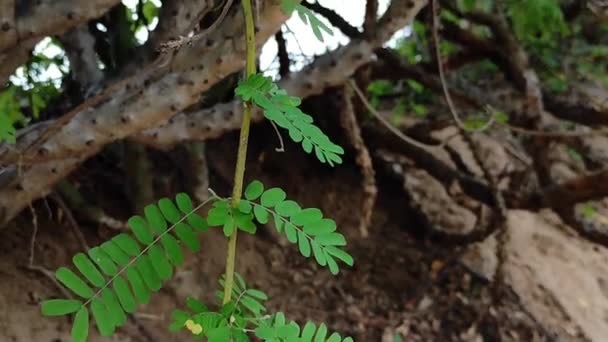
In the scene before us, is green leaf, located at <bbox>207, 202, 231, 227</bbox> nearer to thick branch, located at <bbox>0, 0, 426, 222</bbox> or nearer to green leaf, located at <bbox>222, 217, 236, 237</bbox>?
green leaf, located at <bbox>222, 217, 236, 237</bbox>

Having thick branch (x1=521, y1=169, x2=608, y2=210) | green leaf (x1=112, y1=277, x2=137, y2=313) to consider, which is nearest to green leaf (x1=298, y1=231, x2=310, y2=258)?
green leaf (x1=112, y1=277, x2=137, y2=313)

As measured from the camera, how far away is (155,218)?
2.83 ft

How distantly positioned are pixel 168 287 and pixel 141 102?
2.44 ft

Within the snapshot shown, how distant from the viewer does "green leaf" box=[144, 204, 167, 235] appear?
855 mm

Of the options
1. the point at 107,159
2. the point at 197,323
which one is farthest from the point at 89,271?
the point at 107,159

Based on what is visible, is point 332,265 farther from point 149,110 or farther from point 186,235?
point 149,110

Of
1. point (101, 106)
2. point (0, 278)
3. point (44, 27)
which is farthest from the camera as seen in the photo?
point (0, 278)

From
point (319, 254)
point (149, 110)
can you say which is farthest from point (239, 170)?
point (149, 110)

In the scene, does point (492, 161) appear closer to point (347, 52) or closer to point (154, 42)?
point (347, 52)

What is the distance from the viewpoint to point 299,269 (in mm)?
2389

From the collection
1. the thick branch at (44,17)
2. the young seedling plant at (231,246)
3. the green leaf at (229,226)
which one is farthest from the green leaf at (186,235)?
the thick branch at (44,17)

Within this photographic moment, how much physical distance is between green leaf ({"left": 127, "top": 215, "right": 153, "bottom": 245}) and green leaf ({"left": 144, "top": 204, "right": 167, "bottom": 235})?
1 cm

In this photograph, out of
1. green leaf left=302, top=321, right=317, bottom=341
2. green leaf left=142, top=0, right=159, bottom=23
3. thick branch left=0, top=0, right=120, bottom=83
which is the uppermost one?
green leaf left=142, top=0, right=159, bottom=23

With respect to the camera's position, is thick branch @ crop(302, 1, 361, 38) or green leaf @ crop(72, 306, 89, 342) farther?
thick branch @ crop(302, 1, 361, 38)
